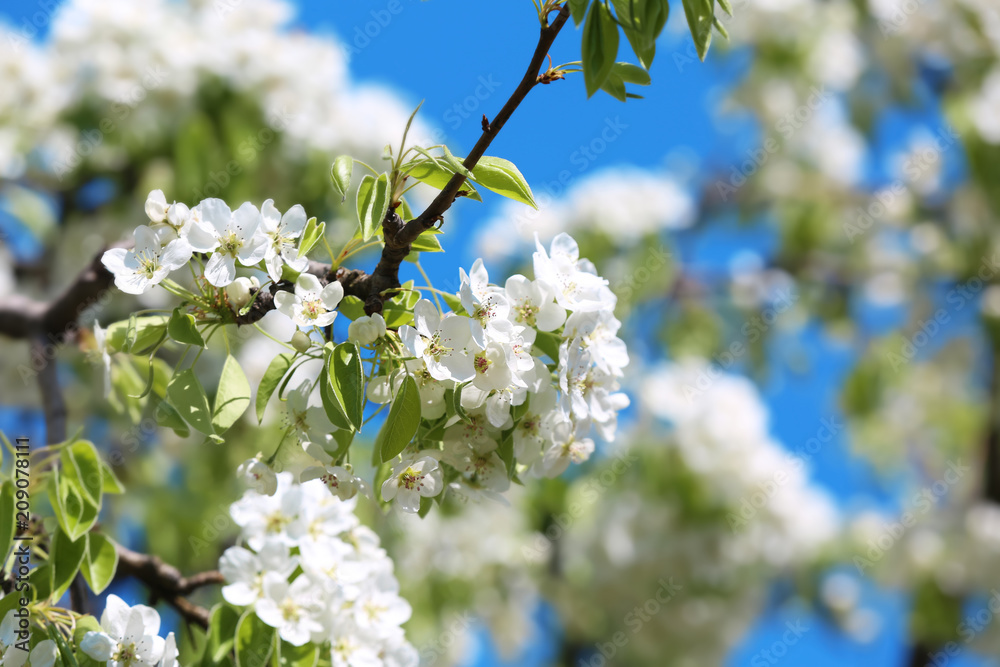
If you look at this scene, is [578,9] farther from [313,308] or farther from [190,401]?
[190,401]

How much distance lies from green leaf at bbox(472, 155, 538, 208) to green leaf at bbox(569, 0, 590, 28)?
0.16 metres

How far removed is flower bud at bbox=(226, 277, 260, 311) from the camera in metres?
0.87

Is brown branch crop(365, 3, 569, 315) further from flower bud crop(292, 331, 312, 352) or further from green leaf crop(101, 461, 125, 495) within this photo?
green leaf crop(101, 461, 125, 495)

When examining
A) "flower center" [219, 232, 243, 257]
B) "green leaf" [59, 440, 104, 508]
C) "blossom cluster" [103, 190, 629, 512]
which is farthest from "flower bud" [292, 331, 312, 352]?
"green leaf" [59, 440, 104, 508]

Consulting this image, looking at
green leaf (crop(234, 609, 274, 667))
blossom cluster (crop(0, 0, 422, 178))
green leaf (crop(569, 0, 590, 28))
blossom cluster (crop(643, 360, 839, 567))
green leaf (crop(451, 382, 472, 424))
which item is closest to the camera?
green leaf (crop(569, 0, 590, 28))

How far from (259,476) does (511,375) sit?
32 centimetres

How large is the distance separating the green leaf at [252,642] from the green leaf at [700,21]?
2.60 feet

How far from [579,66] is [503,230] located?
3.85 metres

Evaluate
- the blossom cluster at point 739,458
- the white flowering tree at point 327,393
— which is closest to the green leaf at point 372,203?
the white flowering tree at point 327,393

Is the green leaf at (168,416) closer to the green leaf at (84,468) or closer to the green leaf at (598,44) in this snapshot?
the green leaf at (84,468)

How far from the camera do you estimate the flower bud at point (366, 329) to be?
0.84 m

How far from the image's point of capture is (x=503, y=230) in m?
4.70

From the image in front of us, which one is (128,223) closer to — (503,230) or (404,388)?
(503,230)

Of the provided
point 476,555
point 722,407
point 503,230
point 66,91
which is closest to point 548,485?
point 476,555
